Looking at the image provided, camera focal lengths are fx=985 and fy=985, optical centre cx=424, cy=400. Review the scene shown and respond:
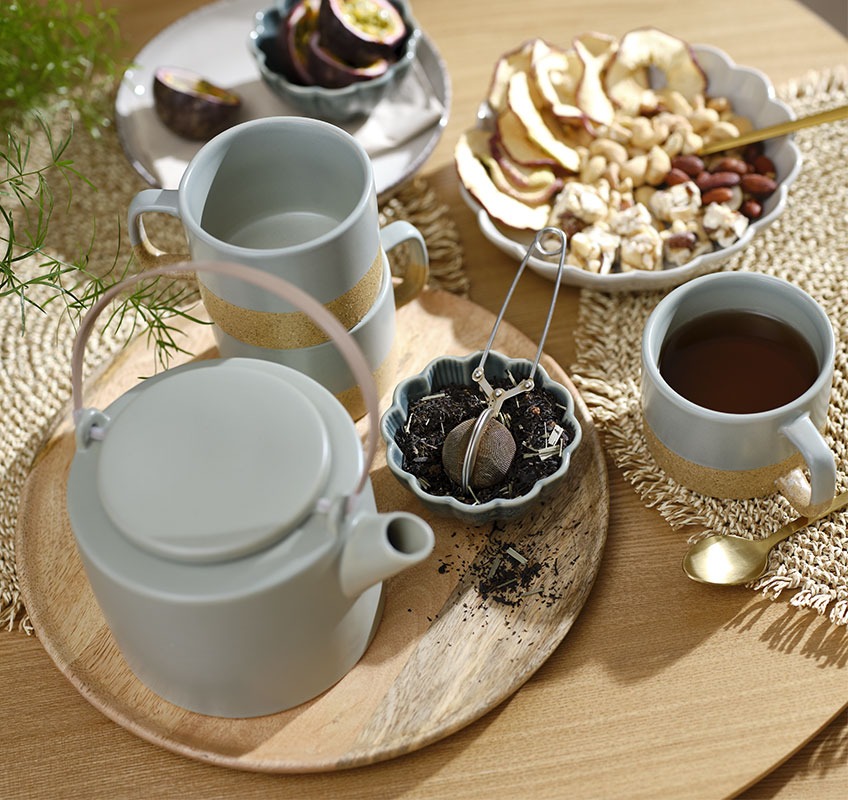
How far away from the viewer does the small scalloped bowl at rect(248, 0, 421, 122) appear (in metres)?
1.32

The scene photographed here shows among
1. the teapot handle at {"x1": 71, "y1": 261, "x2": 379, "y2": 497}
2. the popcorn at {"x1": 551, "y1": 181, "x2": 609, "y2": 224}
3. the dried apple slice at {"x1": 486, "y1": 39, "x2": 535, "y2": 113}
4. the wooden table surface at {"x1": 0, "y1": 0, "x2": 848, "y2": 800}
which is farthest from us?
the dried apple slice at {"x1": 486, "y1": 39, "x2": 535, "y2": 113}

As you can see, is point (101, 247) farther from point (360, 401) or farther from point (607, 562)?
point (607, 562)

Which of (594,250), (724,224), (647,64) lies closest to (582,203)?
(594,250)

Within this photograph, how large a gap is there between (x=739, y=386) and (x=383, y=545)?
1.50 ft

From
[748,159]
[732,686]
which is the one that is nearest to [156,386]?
[732,686]

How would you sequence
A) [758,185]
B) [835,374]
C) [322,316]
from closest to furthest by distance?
[322,316]
[835,374]
[758,185]

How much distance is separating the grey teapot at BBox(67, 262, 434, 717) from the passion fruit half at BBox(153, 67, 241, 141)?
23.3 inches

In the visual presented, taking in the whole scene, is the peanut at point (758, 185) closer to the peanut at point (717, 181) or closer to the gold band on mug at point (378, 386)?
the peanut at point (717, 181)

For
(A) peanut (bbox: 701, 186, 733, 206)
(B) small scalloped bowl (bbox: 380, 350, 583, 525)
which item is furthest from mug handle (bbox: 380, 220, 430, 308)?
(A) peanut (bbox: 701, 186, 733, 206)

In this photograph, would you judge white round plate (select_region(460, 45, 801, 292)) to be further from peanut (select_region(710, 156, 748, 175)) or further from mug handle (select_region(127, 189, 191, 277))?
mug handle (select_region(127, 189, 191, 277))

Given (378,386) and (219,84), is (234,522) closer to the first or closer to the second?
(378,386)

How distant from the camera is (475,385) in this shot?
1.05 m

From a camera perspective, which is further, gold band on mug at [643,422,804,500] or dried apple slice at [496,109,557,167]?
dried apple slice at [496,109,557,167]

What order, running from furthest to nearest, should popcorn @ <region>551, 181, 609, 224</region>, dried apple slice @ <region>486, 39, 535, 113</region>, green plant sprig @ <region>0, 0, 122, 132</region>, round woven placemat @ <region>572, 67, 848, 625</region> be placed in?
green plant sprig @ <region>0, 0, 122, 132</region> < dried apple slice @ <region>486, 39, 535, 113</region> < popcorn @ <region>551, 181, 609, 224</region> < round woven placemat @ <region>572, 67, 848, 625</region>
